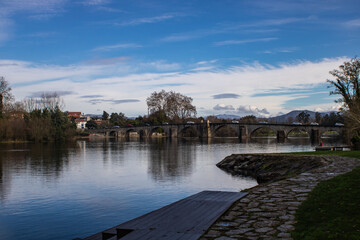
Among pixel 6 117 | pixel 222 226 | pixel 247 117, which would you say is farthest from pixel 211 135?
pixel 222 226

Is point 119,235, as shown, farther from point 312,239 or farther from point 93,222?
point 93,222

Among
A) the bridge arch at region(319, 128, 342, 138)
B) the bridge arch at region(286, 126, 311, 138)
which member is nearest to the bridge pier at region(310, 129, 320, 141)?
the bridge arch at region(286, 126, 311, 138)

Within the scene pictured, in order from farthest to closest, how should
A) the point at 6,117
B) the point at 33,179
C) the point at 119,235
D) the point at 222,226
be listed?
the point at 6,117, the point at 33,179, the point at 119,235, the point at 222,226

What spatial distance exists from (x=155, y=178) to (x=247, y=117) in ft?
433

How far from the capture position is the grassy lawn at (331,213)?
5.88 metres

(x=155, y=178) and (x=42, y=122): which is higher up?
(x=42, y=122)

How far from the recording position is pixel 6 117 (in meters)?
69.8

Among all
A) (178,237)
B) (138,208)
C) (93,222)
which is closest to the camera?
(178,237)

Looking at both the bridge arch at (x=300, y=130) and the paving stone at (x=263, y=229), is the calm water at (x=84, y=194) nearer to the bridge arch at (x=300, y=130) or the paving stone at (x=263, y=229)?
the paving stone at (x=263, y=229)

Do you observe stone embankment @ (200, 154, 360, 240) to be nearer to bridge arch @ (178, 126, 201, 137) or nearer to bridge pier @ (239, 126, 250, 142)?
bridge pier @ (239, 126, 250, 142)

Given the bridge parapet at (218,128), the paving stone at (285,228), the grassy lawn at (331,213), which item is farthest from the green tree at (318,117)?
the paving stone at (285,228)

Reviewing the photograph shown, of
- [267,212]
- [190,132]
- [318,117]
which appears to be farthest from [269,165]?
[318,117]

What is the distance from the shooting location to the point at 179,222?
7484 millimetres

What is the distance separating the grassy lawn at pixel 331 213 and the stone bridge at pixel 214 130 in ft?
247
